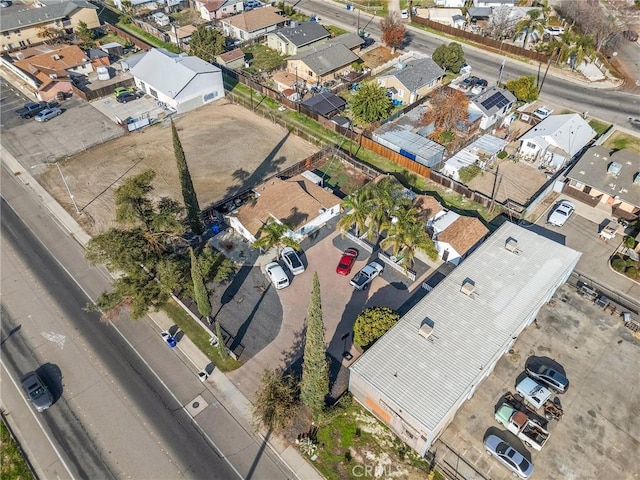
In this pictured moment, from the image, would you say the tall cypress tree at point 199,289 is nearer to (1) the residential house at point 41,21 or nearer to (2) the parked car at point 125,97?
(2) the parked car at point 125,97

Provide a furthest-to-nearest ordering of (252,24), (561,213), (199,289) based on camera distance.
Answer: (252,24) < (561,213) < (199,289)

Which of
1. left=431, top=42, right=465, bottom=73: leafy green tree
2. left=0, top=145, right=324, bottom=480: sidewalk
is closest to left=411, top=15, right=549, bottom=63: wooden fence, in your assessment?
left=431, top=42, right=465, bottom=73: leafy green tree

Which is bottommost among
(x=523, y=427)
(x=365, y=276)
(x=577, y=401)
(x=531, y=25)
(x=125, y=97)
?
(x=577, y=401)

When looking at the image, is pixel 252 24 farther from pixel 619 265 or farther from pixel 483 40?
pixel 619 265

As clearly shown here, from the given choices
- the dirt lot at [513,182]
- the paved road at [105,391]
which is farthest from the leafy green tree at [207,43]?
the dirt lot at [513,182]

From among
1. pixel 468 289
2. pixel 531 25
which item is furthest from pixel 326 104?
pixel 531 25

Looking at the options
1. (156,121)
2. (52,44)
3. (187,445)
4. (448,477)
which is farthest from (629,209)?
(52,44)
